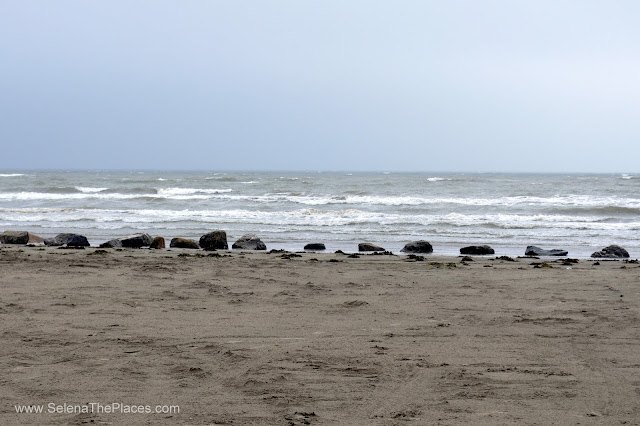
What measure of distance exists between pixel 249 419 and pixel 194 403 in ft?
1.27

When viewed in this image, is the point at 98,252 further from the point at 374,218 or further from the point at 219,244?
the point at 374,218

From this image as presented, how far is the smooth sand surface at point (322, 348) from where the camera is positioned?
3484 millimetres

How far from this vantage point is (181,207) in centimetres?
2653

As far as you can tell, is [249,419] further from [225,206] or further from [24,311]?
[225,206]

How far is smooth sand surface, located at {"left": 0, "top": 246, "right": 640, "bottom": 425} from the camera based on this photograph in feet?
11.4

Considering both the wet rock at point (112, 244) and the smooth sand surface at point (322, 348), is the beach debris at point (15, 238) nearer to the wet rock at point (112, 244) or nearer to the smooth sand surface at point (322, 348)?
the wet rock at point (112, 244)

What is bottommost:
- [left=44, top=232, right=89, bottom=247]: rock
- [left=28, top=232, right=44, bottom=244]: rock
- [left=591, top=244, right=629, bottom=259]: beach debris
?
[left=28, top=232, right=44, bottom=244]: rock

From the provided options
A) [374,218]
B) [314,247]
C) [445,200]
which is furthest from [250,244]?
[445,200]

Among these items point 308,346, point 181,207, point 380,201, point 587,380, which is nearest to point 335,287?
point 308,346

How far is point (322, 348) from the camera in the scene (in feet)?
15.3

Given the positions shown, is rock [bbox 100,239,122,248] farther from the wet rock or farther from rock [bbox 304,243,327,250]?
rock [bbox 304,243,327,250]

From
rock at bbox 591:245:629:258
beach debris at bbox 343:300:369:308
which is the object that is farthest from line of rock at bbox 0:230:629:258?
beach debris at bbox 343:300:369:308

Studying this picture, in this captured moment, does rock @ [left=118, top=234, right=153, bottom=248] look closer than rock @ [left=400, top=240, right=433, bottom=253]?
No

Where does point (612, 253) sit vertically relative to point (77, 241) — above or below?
above
